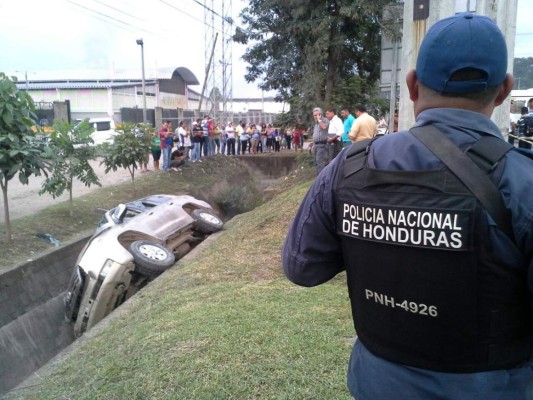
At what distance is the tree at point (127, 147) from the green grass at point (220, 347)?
7055 millimetres

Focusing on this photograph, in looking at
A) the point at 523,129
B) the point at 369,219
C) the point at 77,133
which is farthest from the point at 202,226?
the point at 369,219

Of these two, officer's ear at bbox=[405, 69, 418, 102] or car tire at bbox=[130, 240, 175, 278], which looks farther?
car tire at bbox=[130, 240, 175, 278]

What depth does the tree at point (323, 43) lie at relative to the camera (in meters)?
14.4

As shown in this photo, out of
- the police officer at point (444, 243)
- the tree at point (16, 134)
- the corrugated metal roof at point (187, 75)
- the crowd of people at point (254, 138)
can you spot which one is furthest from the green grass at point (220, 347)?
the corrugated metal roof at point (187, 75)

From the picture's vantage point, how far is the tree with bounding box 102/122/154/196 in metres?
12.0

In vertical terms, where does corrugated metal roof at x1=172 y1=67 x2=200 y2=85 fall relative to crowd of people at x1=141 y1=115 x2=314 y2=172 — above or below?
above

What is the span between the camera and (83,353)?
13.9ft

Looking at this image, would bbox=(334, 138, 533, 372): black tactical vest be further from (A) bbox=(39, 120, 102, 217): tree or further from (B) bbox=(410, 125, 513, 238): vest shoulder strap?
(A) bbox=(39, 120, 102, 217): tree

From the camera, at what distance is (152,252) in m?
7.07

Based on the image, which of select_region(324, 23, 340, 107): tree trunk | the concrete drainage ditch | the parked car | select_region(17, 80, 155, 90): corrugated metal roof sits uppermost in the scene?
select_region(17, 80, 155, 90): corrugated metal roof

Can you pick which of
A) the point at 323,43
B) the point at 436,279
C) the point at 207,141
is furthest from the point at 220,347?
the point at 207,141

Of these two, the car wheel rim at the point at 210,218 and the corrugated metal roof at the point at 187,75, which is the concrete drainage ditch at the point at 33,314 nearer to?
the car wheel rim at the point at 210,218

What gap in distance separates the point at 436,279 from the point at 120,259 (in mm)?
5829

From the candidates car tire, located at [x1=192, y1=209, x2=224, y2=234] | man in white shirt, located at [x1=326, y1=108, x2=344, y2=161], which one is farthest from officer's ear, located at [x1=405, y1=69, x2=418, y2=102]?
man in white shirt, located at [x1=326, y1=108, x2=344, y2=161]
